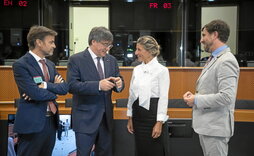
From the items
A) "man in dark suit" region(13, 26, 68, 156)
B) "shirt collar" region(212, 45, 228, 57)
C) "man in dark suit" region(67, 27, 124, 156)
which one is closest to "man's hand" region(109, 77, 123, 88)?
"man in dark suit" region(67, 27, 124, 156)

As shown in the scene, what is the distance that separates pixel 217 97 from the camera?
1.85 m

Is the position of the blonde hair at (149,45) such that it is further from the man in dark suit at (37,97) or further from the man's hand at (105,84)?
the man in dark suit at (37,97)

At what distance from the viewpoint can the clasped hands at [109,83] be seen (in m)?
2.14

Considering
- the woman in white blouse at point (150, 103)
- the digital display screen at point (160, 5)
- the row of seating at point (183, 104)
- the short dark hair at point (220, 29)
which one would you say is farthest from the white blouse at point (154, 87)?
the digital display screen at point (160, 5)

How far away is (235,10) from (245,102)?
684 cm

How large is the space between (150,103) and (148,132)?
0.23m

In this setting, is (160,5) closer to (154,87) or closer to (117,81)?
(154,87)

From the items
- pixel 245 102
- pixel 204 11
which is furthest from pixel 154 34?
pixel 245 102

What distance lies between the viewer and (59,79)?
2354 millimetres

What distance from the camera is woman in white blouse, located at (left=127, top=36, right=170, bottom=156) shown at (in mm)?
2328

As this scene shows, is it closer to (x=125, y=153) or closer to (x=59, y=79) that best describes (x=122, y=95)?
(x=125, y=153)

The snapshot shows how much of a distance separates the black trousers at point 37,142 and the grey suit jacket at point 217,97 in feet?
3.56

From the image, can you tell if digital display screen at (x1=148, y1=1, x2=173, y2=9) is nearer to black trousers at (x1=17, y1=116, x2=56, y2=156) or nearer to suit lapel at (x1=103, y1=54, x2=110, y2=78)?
suit lapel at (x1=103, y1=54, x2=110, y2=78)

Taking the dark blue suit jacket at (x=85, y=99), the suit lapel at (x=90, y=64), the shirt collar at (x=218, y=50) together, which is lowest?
the dark blue suit jacket at (x=85, y=99)
